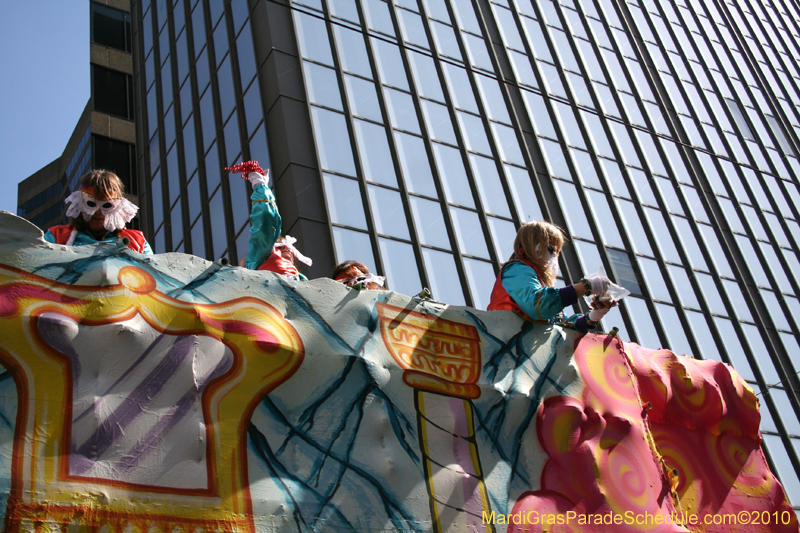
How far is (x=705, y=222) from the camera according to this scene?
16.9 meters

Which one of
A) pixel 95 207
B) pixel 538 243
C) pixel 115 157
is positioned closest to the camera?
pixel 95 207

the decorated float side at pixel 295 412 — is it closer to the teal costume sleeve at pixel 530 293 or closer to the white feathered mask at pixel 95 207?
the teal costume sleeve at pixel 530 293

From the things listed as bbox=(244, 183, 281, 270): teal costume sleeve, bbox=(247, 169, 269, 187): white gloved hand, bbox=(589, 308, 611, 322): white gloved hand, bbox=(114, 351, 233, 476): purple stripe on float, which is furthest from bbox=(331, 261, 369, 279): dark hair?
bbox=(114, 351, 233, 476): purple stripe on float

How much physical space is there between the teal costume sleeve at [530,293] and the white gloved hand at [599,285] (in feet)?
0.60

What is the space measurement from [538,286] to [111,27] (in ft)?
75.1

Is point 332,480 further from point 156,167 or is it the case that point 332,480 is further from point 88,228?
point 156,167

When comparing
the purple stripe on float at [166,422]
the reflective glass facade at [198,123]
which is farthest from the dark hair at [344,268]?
the reflective glass facade at [198,123]

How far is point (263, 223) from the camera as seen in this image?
4344mm

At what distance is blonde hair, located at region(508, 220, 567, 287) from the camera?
4480 mm

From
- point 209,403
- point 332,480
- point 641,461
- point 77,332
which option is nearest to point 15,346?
point 77,332

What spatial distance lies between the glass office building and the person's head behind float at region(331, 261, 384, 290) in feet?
19.8

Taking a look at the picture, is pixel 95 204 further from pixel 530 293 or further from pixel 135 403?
pixel 530 293

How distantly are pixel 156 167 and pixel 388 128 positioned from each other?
685 centimetres

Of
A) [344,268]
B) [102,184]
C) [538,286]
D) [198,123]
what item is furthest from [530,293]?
[198,123]
